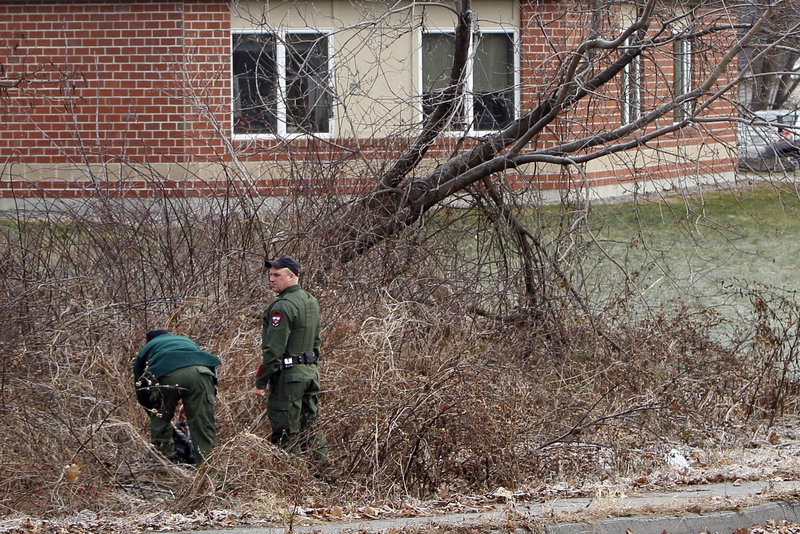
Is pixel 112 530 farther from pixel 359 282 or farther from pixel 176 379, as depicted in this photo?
pixel 359 282

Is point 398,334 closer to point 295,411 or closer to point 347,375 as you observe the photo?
point 347,375

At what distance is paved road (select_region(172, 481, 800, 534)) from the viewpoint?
573 centimetres

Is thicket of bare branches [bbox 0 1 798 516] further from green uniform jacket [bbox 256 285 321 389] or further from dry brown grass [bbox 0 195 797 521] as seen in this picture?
green uniform jacket [bbox 256 285 321 389]

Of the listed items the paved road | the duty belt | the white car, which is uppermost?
the white car

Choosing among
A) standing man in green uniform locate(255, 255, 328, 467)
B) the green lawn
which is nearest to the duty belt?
standing man in green uniform locate(255, 255, 328, 467)

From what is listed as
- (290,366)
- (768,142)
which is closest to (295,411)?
(290,366)

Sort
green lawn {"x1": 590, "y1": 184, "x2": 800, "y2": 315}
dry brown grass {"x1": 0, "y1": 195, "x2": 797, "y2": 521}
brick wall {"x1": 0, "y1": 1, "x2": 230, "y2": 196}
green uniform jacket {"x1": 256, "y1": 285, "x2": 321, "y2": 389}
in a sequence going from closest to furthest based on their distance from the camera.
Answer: dry brown grass {"x1": 0, "y1": 195, "x2": 797, "y2": 521} → green uniform jacket {"x1": 256, "y1": 285, "x2": 321, "y2": 389} → green lawn {"x1": 590, "y1": 184, "x2": 800, "y2": 315} → brick wall {"x1": 0, "y1": 1, "x2": 230, "y2": 196}

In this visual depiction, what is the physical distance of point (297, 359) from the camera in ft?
24.1

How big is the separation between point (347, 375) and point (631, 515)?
2.90 meters

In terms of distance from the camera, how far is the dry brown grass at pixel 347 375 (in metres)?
7.07

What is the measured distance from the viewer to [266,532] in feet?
18.4

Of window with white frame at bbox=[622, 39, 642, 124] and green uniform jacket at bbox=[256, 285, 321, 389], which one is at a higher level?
window with white frame at bbox=[622, 39, 642, 124]

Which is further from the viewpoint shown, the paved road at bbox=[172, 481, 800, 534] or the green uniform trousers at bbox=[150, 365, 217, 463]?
the green uniform trousers at bbox=[150, 365, 217, 463]

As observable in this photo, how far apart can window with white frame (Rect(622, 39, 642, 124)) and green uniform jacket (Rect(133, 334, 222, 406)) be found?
17.3ft
